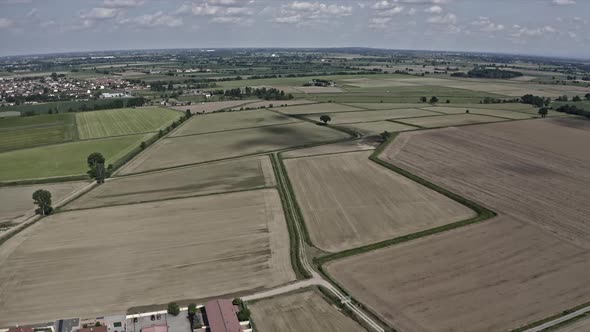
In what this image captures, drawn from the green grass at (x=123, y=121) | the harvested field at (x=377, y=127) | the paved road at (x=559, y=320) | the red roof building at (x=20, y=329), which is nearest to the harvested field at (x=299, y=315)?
the paved road at (x=559, y=320)

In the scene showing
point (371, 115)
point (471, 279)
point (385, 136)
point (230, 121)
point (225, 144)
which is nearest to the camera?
→ point (471, 279)

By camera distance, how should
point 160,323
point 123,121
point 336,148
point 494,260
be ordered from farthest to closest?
1. point 123,121
2. point 336,148
3. point 494,260
4. point 160,323

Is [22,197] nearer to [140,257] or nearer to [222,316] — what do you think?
[140,257]

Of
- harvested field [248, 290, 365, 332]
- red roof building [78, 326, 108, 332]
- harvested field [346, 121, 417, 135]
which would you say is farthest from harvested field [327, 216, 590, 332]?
harvested field [346, 121, 417, 135]

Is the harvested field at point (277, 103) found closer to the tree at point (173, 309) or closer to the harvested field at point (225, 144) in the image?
the harvested field at point (225, 144)

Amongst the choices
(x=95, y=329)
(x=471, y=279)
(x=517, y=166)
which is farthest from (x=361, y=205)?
(x=95, y=329)

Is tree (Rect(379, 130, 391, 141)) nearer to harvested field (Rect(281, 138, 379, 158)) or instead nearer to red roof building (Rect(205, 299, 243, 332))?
harvested field (Rect(281, 138, 379, 158))
